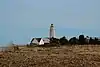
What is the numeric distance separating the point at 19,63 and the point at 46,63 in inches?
74.7

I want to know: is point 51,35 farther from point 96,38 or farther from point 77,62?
point 77,62

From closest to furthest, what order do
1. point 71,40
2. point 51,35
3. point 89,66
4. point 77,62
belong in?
1. point 89,66
2. point 77,62
3. point 71,40
4. point 51,35

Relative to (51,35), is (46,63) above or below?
below

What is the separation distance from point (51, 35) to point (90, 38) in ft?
41.0

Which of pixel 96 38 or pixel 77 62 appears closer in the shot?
pixel 77 62

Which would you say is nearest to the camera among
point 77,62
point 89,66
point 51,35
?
point 89,66

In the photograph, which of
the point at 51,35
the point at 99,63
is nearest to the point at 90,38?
the point at 51,35

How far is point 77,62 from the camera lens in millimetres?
20469

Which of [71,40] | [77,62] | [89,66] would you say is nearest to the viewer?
[89,66]

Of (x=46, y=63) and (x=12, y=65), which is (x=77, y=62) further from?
(x=12, y=65)

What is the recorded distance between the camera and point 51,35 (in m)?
72.9

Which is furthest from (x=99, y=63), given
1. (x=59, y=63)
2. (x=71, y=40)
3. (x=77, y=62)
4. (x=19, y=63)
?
(x=71, y=40)

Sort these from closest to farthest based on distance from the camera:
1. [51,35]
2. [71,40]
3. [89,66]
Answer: [89,66] < [71,40] < [51,35]

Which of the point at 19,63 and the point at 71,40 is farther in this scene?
the point at 71,40
